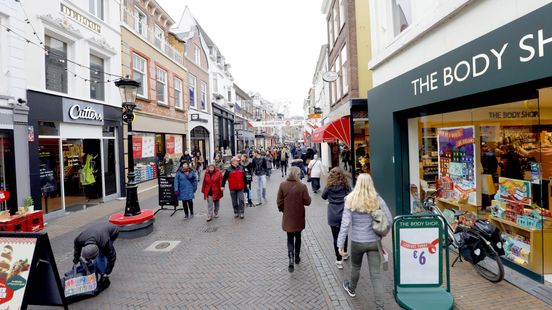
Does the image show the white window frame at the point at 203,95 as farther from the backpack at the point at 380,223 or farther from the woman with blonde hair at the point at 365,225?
the backpack at the point at 380,223

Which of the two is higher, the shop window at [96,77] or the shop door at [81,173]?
the shop window at [96,77]

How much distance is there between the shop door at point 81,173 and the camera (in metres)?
10.3

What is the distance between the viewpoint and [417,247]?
142 inches

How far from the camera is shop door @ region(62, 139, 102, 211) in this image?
1028 cm

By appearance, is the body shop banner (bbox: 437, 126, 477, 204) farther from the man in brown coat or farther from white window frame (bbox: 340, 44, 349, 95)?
white window frame (bbox: 340, 44, 349, 95)

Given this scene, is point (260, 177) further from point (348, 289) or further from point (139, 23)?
point (139, 23)

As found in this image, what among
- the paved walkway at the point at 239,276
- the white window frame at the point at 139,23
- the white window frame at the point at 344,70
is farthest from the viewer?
the white window frame at the point at 344,70

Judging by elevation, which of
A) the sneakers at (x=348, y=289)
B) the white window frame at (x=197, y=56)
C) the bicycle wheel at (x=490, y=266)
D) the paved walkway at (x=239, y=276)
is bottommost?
the paved walkway at (x=239, y=276)

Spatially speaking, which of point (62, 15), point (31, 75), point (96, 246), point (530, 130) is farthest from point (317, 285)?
point (62, 15)

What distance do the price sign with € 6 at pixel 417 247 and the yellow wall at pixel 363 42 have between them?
10362 millimetres

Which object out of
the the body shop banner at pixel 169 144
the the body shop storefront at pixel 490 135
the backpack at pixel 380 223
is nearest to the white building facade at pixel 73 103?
the the body shop banner at pixel 169 144

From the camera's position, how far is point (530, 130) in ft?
14.6

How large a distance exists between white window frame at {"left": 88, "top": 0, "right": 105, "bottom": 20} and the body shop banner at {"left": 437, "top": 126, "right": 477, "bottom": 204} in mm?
13195

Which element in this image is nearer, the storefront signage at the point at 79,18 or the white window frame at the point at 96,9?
the storefront signage at the point at 79,18
